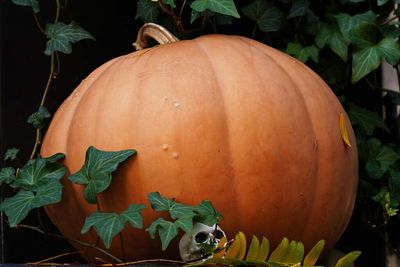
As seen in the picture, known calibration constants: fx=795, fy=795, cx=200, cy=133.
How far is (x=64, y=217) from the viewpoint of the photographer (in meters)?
1.53

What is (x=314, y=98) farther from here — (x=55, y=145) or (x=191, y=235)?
(x=55, y=145)

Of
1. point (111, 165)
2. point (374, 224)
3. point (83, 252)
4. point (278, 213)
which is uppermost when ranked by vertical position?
point (111, 165)

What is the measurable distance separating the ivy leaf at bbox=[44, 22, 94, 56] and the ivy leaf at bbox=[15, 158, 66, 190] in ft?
0.93

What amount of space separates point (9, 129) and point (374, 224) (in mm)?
924

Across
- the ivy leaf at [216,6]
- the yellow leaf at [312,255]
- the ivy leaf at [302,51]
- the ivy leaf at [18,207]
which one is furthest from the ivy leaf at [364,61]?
the ivy leaf at [18,207]

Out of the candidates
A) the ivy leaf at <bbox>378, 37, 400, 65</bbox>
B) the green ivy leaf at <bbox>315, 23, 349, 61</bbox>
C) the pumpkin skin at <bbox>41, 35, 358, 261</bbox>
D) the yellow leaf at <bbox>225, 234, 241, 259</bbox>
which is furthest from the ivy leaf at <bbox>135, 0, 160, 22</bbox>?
the yellow leaf at <bbox>225, 234, 241, 259</bbox>

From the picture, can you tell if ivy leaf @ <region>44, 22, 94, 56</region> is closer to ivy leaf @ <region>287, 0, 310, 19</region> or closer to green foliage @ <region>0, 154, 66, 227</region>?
green foliage @ <region>0, 154, 66, 227</region>

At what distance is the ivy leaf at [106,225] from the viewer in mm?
1275

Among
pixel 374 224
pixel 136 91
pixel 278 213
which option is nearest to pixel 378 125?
pixel 374 224

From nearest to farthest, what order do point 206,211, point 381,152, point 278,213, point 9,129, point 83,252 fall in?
point 206,211 → point 278,213 → point 83,252 → point 9,129 → point 381,152

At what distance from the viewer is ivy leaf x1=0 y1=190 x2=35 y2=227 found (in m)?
1.35

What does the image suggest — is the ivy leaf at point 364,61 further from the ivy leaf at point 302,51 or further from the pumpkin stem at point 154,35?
the pumpkin stem at point 154,35

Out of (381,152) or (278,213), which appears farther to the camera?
(381,152)

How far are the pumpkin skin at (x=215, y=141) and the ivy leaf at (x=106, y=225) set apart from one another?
106 mm
